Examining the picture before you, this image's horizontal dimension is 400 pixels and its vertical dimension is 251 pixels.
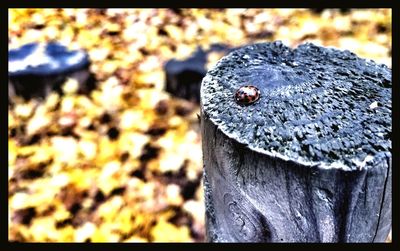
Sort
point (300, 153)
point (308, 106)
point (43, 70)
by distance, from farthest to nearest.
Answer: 1. point (43, 70)
2. point (308, 106)
3. point (300, 153)

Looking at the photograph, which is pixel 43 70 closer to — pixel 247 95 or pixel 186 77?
pixel 186 77

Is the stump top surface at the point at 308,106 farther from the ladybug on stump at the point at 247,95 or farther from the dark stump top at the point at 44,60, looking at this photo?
the dark stump top at the point at 44,60

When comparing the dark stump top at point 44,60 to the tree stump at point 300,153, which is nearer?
the tree stump at point 300,153

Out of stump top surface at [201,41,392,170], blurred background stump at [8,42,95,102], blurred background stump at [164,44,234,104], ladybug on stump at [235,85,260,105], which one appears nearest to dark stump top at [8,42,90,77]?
blurred background stump at [8,42,95,102]

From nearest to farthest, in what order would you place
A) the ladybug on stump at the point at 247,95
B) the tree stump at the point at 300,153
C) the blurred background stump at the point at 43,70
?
the tree stump at the point at 300,153 < the ladybug on stump at the point at 247,95 < the blurred background stump at the point at 43,70

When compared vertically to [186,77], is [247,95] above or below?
above

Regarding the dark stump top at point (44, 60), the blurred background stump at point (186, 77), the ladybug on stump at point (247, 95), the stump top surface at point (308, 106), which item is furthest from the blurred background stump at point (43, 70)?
the ladybug on stump at point (247, 95)

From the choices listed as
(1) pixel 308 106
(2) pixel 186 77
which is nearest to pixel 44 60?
(2) pixel 186 77

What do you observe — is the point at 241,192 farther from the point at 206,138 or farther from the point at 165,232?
the point at 165,232
